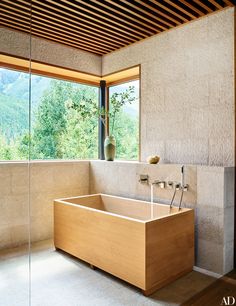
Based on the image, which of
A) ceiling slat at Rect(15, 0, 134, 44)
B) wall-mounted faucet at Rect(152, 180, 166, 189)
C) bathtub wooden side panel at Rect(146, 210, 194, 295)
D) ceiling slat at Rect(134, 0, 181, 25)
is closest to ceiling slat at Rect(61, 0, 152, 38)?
ceiling slat at Rect(15, 0, 134, 44)

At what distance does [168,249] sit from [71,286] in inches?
36.0

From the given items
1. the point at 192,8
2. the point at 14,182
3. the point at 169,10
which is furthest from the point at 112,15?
the point at 14,182

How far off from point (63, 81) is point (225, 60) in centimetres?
242

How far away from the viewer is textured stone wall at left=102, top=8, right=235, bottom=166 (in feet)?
9.46

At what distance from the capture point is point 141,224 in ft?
7.62

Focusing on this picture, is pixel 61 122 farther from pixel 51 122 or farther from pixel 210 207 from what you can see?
pixel 210 207

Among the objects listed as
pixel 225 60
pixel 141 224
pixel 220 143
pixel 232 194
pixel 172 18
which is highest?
pixel 172 18

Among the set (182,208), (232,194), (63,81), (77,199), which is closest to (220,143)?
(232,194)

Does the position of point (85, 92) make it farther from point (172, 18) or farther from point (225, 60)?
point (225, 60)

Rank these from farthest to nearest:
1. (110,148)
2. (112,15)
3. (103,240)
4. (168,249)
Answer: (110,148) → (112,15) → (103,240) → (168,249)

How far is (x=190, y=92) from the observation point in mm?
3193

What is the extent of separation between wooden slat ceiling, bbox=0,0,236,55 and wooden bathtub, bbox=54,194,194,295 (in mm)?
1969

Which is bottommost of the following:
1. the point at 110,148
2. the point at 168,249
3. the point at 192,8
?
the point at 168,249

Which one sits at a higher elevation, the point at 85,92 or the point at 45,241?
the point at 85,92
